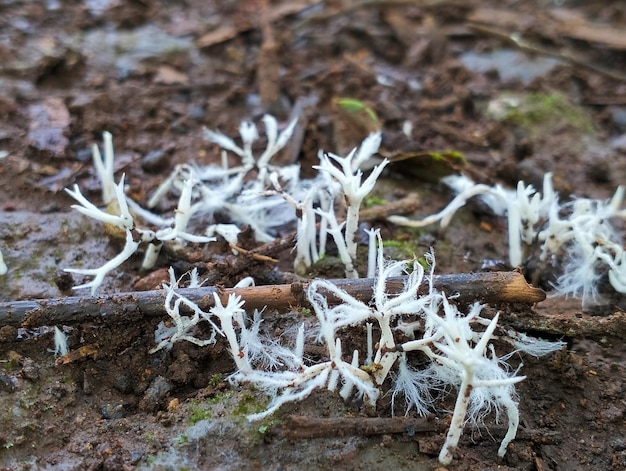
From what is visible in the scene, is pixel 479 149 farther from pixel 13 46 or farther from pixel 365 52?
pixel 13 46

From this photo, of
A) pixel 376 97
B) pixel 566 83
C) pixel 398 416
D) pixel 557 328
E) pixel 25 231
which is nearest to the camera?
pixel 398 416

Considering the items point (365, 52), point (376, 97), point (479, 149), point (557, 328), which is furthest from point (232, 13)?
point (557, 328)

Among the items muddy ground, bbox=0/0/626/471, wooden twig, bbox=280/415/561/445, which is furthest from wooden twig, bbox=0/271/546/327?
wooden twig, bbox=280/415/561/445

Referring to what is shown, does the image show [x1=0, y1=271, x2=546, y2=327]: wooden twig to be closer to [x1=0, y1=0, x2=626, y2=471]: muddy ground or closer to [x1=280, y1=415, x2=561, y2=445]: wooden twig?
[x1=0, y1=0, x2=626, y2=471]: muddy ground

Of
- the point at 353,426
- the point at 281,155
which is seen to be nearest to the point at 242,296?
the point at 353,426

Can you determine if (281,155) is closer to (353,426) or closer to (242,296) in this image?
(242,296)

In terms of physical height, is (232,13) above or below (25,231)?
above
